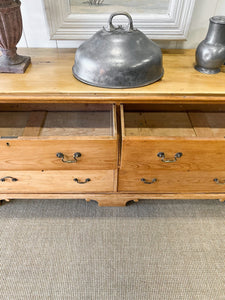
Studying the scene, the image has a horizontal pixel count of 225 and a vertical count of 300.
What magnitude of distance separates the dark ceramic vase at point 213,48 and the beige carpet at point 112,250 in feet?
2.21

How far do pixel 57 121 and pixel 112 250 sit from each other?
623 millimetres

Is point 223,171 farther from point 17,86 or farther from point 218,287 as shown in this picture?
point 17,86

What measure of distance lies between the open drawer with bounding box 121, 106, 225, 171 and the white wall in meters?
0.35

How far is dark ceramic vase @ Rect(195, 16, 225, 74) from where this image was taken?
82 cm

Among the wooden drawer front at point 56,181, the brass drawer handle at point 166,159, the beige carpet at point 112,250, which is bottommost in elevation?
the beige carpet at point 112,250

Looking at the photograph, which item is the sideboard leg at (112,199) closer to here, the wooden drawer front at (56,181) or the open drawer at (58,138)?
the wooden drawer front at (56,181)

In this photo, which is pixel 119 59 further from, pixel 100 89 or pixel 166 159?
pixel 166 159

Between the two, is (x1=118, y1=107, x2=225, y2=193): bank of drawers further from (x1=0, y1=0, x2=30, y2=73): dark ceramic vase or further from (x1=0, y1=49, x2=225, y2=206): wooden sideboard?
(x1=0, y1=0, x2=30, y2=73): dark ceramic vase

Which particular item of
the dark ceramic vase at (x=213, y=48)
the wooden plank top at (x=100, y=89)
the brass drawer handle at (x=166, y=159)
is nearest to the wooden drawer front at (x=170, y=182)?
the brass drawer handle at (x=166, y=159)

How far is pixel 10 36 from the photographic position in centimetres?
82

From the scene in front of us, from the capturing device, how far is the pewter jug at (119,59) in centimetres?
77

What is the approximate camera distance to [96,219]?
1.12 meters

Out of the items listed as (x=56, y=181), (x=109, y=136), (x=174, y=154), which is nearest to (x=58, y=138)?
(x=109, y=136)

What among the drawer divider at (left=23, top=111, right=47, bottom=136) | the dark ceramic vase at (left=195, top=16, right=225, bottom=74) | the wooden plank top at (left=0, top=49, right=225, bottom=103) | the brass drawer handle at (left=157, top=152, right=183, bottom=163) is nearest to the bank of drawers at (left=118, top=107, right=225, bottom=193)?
the brass drawer handle at (left=157, top=152, right=183, bottom=163)
